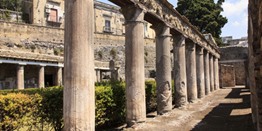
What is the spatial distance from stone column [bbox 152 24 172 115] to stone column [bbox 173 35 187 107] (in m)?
2.18

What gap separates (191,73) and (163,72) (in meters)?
5.03

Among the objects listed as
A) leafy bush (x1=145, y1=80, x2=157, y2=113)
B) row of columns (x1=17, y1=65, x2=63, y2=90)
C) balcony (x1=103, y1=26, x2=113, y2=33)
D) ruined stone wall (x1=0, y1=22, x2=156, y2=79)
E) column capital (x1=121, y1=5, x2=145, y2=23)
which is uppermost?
balcony (x1=103, y1=26, x2=113, y2=33)

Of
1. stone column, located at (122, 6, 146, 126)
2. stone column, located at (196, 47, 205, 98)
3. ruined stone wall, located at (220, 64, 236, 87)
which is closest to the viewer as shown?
stone column, located at (122, 6, 146, 126)

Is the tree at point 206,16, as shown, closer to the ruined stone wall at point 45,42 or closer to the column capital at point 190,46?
the ruined stone wall at point 45,42

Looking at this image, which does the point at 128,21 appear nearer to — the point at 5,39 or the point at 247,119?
the point at 247,119

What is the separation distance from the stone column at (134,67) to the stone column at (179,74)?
4.91 metres

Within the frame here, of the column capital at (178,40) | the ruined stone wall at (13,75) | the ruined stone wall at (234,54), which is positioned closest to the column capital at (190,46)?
the column capital at (178,40)

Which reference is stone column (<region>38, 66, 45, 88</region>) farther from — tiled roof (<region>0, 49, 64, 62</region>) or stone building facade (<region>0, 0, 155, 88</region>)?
tiled roof (<region>0, 49, 64, 62</region>)

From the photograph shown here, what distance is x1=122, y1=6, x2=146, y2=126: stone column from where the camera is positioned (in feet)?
29.5

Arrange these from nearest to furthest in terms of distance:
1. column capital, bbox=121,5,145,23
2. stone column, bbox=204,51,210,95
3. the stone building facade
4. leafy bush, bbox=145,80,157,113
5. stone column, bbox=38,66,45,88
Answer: column capital, bbox=121,5,145,23 → leafy bush, bbox=145,80,157,113 → stone column, bbox=204,51,210,95 → the stone building facade → stone column, bbox=38,66,45,88

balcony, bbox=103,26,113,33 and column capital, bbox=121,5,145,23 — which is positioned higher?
balcony, bbox=103,26,113,33

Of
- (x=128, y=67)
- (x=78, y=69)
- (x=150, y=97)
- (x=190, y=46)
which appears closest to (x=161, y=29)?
(x=150, y=97)

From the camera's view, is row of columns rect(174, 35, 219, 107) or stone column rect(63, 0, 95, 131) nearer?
stone column rect(63, 0, 95, 131)

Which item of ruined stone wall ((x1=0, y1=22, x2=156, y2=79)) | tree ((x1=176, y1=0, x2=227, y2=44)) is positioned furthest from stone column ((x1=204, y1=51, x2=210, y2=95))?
tree ((x1=176, y1=0, x2=227, y2=44))
